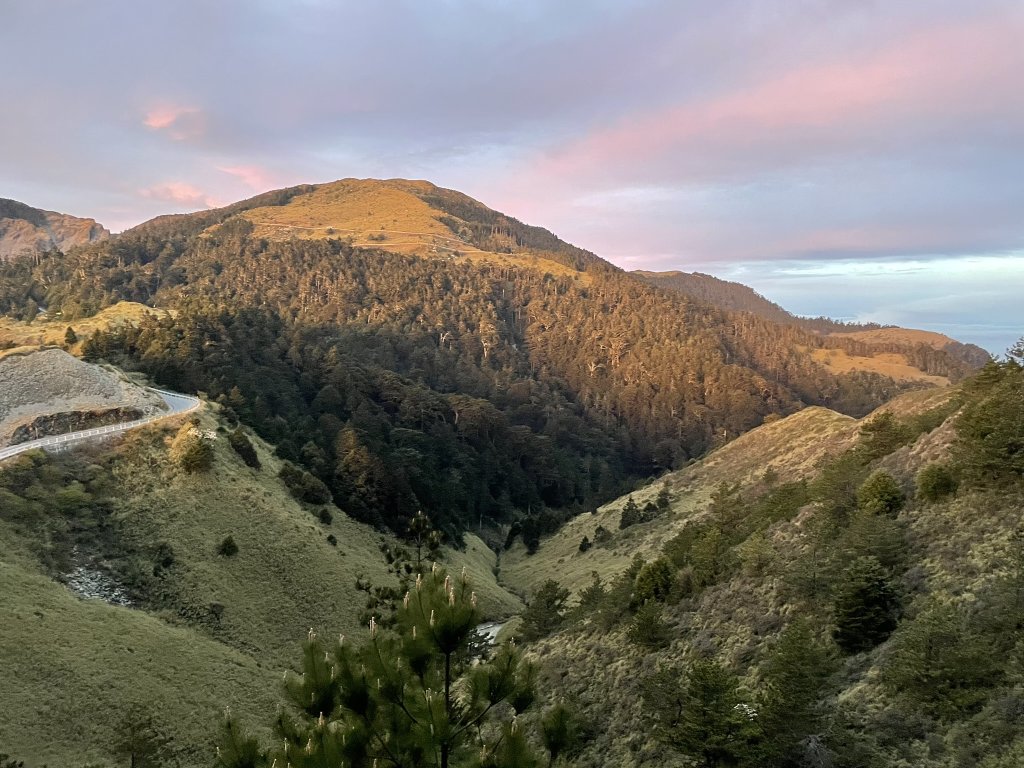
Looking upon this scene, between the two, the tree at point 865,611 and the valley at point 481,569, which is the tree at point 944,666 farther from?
the tree at point 865,611

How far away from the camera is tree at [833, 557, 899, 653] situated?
15242mm

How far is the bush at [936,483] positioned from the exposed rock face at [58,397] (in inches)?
2102

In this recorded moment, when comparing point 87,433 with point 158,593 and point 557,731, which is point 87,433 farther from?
point 557,731

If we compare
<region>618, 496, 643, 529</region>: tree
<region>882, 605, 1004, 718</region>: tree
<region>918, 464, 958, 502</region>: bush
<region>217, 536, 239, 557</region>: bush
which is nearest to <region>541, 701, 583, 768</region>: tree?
<region>882, 605, 1004, 718</region>: tree

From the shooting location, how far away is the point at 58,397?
47812mm

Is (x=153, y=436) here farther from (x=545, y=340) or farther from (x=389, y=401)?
(x=545, y=340)

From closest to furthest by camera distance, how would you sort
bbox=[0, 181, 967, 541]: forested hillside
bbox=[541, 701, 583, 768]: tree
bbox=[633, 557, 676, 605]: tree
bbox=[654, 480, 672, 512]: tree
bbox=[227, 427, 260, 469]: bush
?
1. bbox=[541, 701, 583, 768]: tree
2. bbox=[633, 557, 676, 605]: tree
3. bbox=[227, 427, 260, 469]: bush
4. bbox=[654, 480, 672, 512]: tree
5. bbox=[0, 181, 967, 541]: forested hillside

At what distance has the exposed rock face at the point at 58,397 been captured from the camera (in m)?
44.4

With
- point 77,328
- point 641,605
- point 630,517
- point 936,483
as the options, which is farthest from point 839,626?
point 77,328

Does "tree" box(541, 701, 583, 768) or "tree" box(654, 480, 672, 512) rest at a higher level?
"tree" box(541, 701, 583, 768)

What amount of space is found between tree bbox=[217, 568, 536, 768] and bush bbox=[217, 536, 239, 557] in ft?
102

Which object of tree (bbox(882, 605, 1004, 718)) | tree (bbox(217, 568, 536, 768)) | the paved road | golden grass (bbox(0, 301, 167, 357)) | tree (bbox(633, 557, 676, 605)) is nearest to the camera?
tree (bbox(217, 568, 536, 768))

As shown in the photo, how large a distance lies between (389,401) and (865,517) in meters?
80.6

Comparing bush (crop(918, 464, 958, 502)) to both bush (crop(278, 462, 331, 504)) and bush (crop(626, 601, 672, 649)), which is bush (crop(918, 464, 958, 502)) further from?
bush (crop(278, 462, 331, 504))
